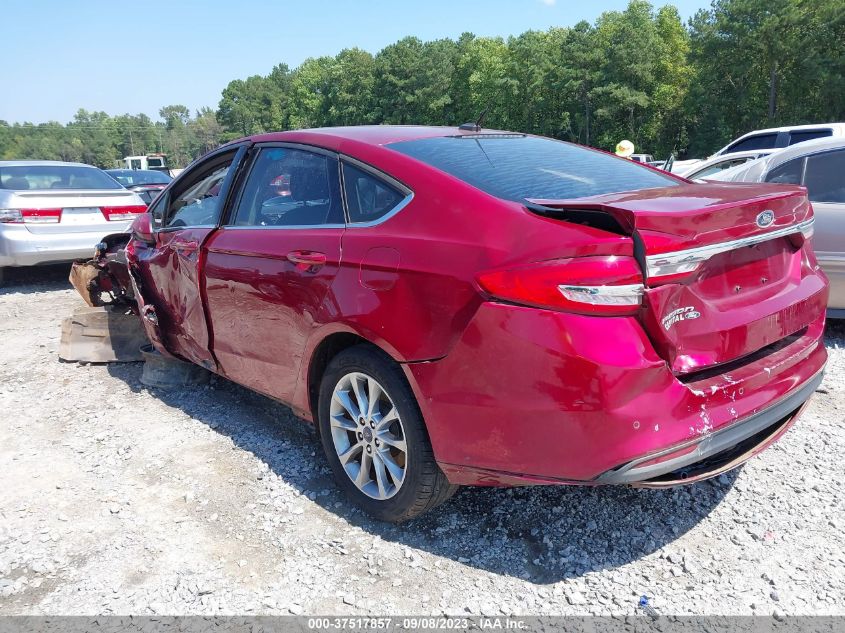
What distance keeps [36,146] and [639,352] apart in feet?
490

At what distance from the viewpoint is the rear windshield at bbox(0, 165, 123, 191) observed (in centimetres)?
830

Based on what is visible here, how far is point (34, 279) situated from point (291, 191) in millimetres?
7580

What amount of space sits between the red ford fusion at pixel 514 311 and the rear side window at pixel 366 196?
0.01 metres

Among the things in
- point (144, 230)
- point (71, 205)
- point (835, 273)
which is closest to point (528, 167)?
point (144, 230)

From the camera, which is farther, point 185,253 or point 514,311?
point 185,253

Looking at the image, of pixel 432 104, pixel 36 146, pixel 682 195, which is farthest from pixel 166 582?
pixel 36 146

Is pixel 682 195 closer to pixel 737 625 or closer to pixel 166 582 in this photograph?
pixel 737 625

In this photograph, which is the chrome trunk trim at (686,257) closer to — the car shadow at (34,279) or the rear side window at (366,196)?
the rear side window at (366,196)

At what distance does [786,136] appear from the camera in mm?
12031

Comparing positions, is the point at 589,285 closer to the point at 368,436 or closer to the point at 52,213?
the point at 368,436

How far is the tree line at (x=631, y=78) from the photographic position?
3825 cm

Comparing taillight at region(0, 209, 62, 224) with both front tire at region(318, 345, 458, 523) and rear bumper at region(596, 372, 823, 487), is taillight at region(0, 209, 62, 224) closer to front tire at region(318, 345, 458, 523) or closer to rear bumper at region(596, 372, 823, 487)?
front tire at region(318, 345, 458, 523)

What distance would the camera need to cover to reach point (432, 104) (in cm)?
6725

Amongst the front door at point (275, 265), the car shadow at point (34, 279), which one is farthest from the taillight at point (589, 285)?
the car shadow at point (34, 279)
